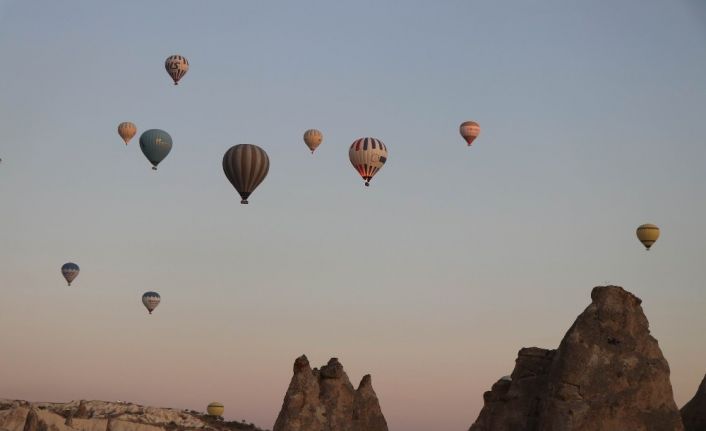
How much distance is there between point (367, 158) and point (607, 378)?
156 feet

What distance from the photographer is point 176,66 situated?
10700 centimetres

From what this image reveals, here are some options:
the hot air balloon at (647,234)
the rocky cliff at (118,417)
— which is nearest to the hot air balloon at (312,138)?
the hot air balloon at (647,234)

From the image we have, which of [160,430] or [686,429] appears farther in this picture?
[160,430]

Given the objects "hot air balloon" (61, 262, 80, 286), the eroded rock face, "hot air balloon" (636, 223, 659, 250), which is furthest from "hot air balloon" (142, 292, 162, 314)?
the eroded rock face

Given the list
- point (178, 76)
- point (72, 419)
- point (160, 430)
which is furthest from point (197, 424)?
point (178, 76)

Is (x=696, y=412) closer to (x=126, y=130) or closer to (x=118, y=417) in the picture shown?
(x=126, y=130)

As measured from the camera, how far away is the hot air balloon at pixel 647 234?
308 feet

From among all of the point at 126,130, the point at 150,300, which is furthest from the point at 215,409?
the point at 126,130

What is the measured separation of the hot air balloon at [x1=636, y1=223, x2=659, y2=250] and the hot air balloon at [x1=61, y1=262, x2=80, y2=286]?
5909 centimetres

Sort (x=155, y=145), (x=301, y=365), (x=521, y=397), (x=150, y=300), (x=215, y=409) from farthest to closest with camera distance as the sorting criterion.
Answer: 1. (x=215, y=409)
2. (x=150, y=300)
3. (x=155, y=145)
4. (x=301, y=365)
5. (x=521, y=397)

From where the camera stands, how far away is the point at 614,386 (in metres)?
50.2

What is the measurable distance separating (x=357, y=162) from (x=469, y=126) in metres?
15.5

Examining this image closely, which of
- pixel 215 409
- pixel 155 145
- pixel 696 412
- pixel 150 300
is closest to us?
pixel 696 412

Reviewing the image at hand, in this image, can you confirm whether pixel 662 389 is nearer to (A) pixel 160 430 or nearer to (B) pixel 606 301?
(B) pixel 606 301
